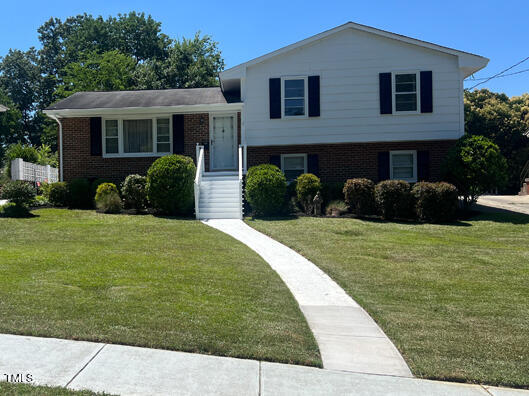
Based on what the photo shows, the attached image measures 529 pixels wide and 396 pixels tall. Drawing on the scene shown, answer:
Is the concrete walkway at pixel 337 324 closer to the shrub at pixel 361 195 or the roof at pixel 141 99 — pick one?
the shrub at pixel 361 195

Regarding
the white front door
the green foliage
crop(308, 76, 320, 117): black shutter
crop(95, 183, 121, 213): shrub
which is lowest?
crop(95, 183, 121, 213): shrub

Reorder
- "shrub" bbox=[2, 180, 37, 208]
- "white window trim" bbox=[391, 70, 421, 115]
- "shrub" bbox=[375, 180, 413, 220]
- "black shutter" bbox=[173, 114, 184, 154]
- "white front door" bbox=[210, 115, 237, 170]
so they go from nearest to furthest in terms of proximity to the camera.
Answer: "shrub" bbox=[2, 180, 37, 208], "shrub" bbox=[375, 180, 413, 220], "white window trim" bbox=[391, 70, 421, 115], "black shutter" bbox=[173, 114, 184, 154], "white front door" bbox=[210, 115, 237, 170]

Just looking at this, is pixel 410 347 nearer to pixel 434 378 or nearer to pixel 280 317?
pixel 434 378

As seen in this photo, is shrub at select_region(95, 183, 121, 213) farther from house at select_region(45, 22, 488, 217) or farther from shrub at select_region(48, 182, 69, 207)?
house at select_region(45, 22, 488, 217)

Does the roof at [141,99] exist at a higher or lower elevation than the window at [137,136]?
higher

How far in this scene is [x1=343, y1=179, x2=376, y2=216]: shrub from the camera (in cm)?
1430

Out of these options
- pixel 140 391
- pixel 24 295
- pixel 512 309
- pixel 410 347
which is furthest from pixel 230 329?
pixel 512 309

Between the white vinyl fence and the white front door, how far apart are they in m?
9.74

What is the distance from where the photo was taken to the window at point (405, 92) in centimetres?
1719

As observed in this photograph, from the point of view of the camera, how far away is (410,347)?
439 cm

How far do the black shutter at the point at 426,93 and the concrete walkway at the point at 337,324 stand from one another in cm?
1070

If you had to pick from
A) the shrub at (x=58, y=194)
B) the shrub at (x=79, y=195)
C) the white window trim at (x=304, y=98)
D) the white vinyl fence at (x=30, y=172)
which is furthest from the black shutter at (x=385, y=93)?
the white vinyl fence at (x=30, y=172)

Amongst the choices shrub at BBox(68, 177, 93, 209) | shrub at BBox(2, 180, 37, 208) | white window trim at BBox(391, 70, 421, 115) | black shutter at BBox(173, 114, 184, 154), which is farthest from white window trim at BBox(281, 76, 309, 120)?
shrub at BBox(2, 180, 37, 208)

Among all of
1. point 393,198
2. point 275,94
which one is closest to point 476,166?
point 393,198
